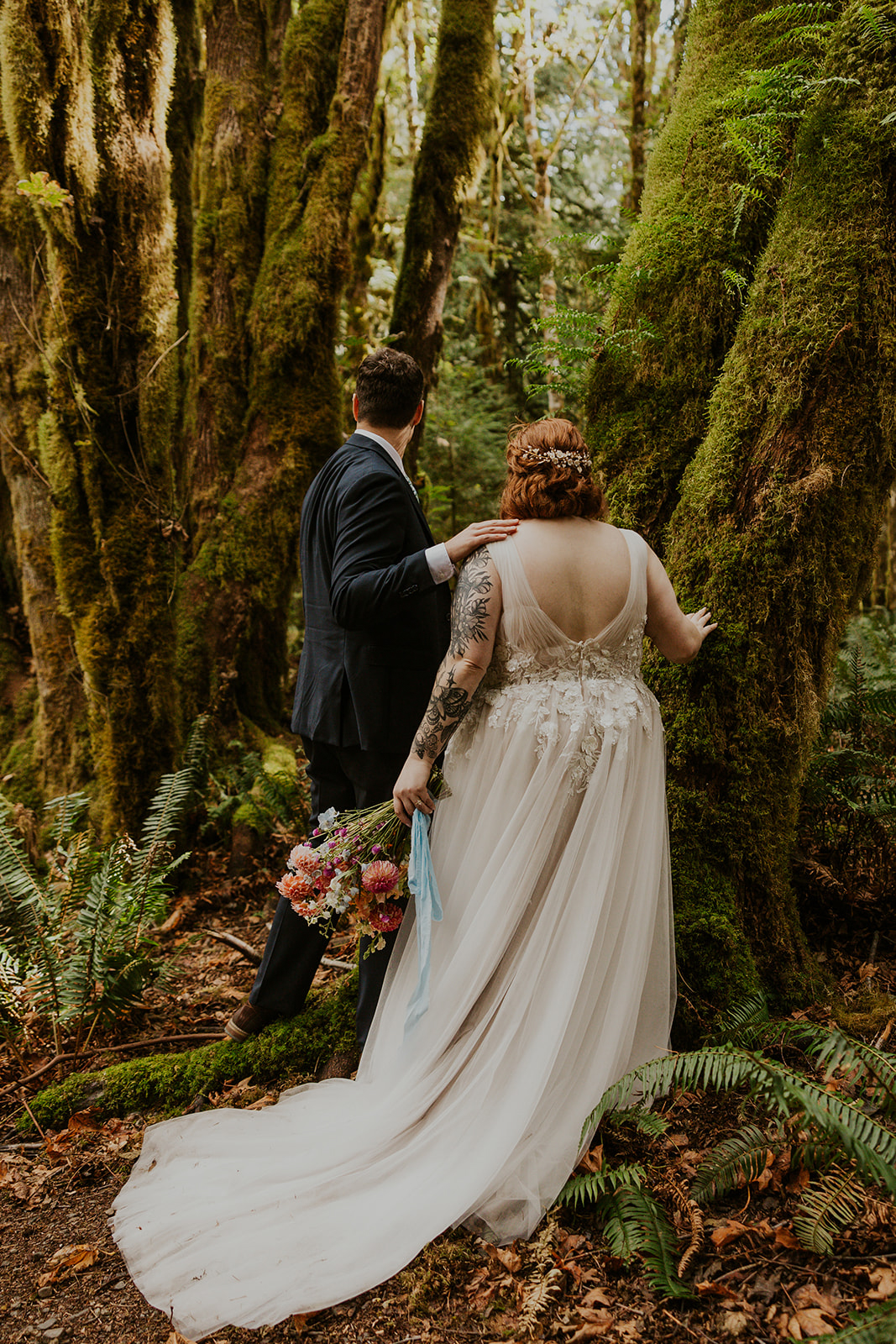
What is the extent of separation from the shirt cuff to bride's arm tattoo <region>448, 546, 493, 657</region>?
11cm

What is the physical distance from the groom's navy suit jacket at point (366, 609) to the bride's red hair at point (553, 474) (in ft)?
1.50

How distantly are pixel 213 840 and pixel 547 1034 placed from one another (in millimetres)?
3885

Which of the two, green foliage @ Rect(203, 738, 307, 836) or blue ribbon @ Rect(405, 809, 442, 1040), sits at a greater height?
blue ribbon @ Rect(405, 809, 442, 1040)

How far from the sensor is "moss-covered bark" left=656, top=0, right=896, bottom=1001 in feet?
10.2

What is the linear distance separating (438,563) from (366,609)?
32 centimetres

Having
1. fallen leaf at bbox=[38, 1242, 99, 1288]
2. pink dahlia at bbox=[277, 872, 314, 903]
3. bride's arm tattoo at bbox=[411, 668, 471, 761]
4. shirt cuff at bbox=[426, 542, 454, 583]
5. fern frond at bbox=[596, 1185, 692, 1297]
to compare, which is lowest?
fallen leaf at bbox=[38, 1242, 99, 1288]

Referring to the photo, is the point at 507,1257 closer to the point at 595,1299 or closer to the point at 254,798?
the point at 595,1299

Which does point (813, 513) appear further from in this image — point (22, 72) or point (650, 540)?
point (22, 72)

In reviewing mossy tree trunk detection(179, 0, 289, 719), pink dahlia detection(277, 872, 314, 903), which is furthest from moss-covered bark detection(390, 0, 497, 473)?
pink dahlia detection(277, 872, 314, 903)

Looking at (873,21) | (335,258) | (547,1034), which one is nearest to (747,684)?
(547,1034)

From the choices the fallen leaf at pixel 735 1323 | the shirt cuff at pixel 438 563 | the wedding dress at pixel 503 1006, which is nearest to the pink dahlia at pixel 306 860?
the wedding dress at pixel 503 1006

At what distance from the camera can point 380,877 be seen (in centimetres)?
307

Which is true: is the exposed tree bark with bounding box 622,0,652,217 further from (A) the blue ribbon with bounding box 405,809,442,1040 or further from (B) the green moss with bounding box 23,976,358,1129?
(B) the green moss with bounding box 23,976,358,1129

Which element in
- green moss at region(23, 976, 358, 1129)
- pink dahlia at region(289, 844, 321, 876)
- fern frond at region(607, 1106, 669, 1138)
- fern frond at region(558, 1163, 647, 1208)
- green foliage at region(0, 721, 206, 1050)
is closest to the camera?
fern frond at region(558, 1163, 647, 1208)
